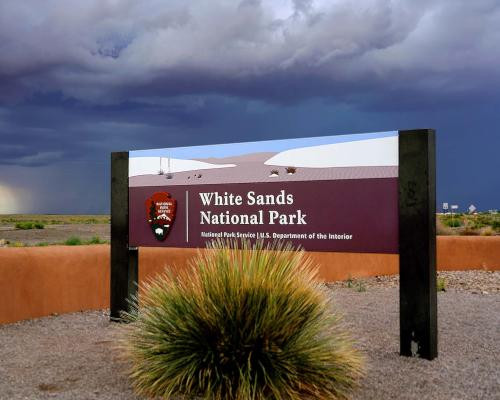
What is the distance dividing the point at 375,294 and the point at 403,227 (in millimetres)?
5427

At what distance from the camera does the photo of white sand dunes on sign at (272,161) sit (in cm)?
787

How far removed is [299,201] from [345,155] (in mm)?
828

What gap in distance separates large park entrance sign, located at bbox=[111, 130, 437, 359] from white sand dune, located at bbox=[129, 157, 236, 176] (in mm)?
15

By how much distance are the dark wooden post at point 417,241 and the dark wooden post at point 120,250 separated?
4.31 m

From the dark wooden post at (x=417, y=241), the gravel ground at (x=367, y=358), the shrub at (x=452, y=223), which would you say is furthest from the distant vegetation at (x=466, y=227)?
the dark wooden post at (x=417, y=241)

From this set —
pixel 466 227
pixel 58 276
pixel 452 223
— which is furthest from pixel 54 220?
pixel 58 276

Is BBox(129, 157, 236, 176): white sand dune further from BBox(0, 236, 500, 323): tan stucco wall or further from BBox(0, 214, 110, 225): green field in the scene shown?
BBox(0, 214, 110, 225): green field

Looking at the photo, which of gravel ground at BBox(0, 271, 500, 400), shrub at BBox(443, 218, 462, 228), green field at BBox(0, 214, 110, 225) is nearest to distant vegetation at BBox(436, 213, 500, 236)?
shrub at BBox(443, 218, 462, 228)

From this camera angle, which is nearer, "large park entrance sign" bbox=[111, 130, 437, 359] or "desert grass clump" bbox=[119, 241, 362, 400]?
"desert grass clump" bbox=[119, 241, 362, 400]

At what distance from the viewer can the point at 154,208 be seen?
32.2 feet

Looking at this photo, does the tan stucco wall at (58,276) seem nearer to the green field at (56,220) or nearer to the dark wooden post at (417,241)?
the dark wooden post at (417,241)

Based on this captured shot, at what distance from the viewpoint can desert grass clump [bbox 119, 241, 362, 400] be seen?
17.9 feet

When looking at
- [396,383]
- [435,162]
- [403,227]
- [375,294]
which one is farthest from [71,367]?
[375,294]

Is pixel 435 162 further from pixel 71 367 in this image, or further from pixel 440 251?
pixel 440 251
